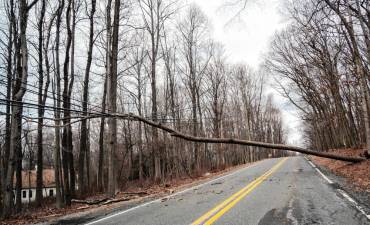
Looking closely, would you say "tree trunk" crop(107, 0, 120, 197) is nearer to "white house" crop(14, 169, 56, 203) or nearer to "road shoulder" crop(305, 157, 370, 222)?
"road shoulder" crop(305, 157, 370, 222)

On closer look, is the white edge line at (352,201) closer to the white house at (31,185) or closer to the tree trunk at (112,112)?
the tree trunk at (112,112)

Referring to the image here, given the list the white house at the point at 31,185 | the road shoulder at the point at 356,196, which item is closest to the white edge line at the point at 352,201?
the road shoulder at the point at 356,196

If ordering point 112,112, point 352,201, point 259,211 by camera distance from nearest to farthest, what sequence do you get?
point 259,211
point 352,201
point 112,112

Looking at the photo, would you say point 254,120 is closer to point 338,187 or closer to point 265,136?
point 265,136

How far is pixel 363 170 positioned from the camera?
37.6 feet

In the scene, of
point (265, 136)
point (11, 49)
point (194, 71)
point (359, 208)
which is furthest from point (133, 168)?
point (265, 136)

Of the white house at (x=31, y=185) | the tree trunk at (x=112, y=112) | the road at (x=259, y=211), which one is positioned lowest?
the white house at (x=31, y=185)

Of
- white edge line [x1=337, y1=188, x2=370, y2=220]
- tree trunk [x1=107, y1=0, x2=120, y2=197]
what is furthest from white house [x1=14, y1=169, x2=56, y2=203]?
white edge line [x1=337, y1=188, x2=370, y2=220]

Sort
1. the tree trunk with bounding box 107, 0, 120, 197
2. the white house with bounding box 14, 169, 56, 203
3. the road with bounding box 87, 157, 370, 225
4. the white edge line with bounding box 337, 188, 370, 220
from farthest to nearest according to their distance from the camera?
the white house with bounding box 14, 169, 56, 203 → the tree trunk with bounding box 107, 0, 120, 197 → the white edge line with bounding box 337, 188, 370, 220 → the road with bounding box 87, 157, 370, 225

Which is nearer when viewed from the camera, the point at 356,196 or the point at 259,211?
the point at 259,211

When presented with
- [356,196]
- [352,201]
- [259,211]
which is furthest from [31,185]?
[352,201]

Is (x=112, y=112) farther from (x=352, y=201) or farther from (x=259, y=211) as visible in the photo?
(x=352, y=201)

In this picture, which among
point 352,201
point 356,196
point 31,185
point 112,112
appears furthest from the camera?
point 31,185

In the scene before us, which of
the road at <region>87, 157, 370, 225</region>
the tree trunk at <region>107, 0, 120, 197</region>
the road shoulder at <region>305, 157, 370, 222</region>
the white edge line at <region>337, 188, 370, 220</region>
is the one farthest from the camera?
the tree trunk at <region>107, 0, 120, 197</region>
